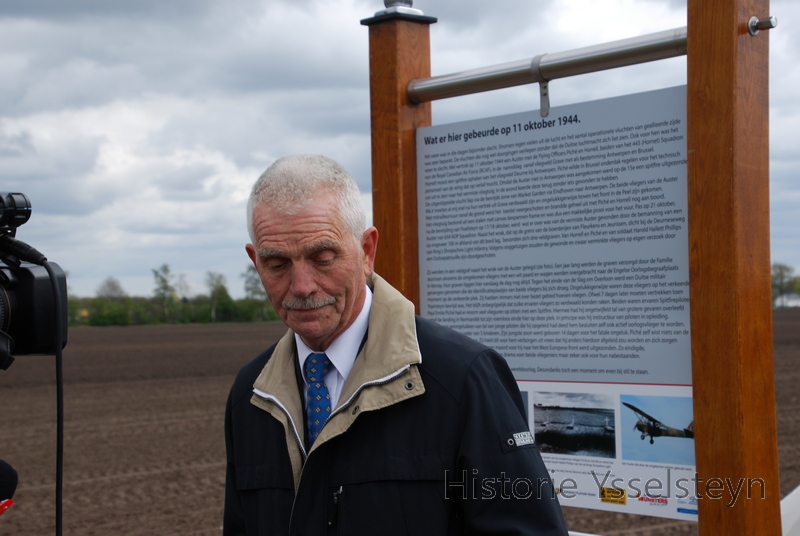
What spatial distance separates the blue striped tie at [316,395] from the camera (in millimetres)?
2203

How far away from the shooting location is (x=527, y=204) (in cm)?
355

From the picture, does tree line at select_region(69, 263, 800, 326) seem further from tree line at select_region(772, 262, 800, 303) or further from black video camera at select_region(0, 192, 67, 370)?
black video camera at select_region(0, 192, 67, 370)

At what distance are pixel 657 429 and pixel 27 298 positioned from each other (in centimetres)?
231

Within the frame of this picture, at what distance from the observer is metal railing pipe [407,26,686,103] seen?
3.15 m

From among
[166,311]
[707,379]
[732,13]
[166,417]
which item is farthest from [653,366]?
[166,311]

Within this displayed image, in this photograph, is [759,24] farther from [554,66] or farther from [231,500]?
[231,500]

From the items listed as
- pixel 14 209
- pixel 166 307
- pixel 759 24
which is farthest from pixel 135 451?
pixel 166 307

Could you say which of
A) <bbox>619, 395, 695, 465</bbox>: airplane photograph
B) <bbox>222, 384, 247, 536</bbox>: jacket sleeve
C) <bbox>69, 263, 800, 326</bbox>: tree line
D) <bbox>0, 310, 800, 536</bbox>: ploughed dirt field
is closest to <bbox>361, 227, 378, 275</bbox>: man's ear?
<bbox>222, 384, 247, 536</bbox>: jacket sleeve

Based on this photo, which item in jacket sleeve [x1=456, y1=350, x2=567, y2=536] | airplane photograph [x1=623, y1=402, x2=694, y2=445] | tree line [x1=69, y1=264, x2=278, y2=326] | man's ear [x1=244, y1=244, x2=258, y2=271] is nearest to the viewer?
jacket sleeve [x1=456, y1=350, x2=567, y2=536]

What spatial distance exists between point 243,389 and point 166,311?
80.1 meters

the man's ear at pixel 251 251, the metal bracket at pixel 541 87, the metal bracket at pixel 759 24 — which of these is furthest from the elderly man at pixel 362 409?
the metal bracket at pixel 759 24

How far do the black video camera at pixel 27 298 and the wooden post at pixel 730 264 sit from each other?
2.17 m

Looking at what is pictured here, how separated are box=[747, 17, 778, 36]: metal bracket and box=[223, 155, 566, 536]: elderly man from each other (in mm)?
1683

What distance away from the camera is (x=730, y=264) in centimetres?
287
